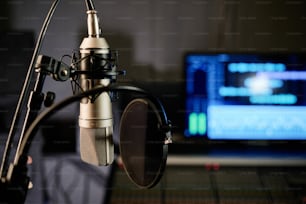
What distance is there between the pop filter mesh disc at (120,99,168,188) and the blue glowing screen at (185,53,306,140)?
484 mm

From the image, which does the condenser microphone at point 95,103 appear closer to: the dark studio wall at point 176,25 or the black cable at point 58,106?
the black cable at point 58,106

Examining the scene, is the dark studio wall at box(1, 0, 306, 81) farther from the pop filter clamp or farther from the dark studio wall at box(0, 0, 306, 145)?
the pop filter clamp

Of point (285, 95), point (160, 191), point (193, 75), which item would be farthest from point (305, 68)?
point (160, 191)

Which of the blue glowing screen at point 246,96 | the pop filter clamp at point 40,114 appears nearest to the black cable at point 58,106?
the pop filter clamp at point 40,114

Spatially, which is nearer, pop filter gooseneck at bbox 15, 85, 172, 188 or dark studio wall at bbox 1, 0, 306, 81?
pop filter gooseneck at bbox 15, 85, 172, 188

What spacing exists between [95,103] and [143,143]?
0.37 ft

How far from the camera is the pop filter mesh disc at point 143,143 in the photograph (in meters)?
0.57

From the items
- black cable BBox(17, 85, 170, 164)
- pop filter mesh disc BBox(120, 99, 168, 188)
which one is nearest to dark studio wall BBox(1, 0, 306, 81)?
pop filter mesh disc BBox(120, 99, 168, 188)

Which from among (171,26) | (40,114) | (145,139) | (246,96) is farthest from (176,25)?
(40,114)

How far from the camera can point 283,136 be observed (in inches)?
42.4

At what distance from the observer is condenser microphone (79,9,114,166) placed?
544 millimetres

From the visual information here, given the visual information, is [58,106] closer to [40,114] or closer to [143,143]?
[40,114]

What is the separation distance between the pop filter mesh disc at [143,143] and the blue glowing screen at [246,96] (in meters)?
0.48

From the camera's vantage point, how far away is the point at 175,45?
1111mm
